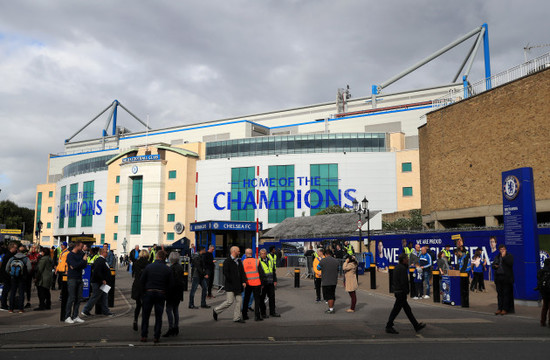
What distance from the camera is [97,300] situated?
1243cm

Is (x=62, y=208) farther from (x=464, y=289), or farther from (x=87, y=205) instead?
(x=464, y=289)

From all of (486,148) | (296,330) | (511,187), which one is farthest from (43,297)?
(486,148)

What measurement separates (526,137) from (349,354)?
80.9 ft

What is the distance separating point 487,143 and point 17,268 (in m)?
27.2

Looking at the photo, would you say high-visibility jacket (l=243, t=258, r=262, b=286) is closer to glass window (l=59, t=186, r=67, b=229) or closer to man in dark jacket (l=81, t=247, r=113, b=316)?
man in dark jacket (l=81, t=247, r=113, b=316)

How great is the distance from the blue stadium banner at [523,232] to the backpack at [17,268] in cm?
1408

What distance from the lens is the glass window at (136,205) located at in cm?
7369

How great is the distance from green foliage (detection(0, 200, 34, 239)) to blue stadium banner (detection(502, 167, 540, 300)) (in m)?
96.6

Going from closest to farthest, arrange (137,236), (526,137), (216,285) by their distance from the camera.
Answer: (216,285) → (526,137) → (137,236)

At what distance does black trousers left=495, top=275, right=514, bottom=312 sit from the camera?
497 inches

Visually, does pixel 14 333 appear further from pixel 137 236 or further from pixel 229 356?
pixel 137 236

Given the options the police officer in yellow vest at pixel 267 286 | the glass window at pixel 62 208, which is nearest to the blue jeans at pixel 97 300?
the police officer in yellow vest at pixel 267 286

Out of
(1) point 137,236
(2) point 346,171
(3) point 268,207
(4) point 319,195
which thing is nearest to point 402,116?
(2) point 346,171

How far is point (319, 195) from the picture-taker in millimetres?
66750
